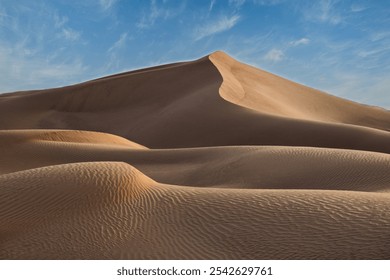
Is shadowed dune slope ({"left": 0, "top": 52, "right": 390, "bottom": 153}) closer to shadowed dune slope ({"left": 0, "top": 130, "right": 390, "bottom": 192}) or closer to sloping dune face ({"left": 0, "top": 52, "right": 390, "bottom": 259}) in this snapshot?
sloping dune face ({"left": 0, "top": 52, "right": 390, "bottom": 259})

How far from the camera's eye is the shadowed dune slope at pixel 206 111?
23.3 meters

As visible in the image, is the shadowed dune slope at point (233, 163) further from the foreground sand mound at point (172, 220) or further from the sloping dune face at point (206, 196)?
the foreground sand mound at point (172, 220)

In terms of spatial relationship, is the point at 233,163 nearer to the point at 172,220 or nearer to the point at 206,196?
the point at 206,196

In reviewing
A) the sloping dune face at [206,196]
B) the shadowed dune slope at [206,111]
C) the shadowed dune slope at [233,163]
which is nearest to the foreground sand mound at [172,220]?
the sloping dune face at [206,196]

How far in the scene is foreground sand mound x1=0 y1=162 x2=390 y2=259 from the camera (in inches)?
195

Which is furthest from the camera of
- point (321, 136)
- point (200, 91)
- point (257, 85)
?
point (257, 85)

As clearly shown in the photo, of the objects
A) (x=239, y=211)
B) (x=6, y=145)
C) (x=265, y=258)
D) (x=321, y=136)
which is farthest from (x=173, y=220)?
(x=321, y=136)

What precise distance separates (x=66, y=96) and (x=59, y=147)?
27.1 meters

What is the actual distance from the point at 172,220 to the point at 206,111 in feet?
76.4

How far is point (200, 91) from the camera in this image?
34.2 m

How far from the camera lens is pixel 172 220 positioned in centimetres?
581

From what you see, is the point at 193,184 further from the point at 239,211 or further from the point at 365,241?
the point at 365,241

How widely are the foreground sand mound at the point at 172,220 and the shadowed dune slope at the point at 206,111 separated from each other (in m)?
15.2
